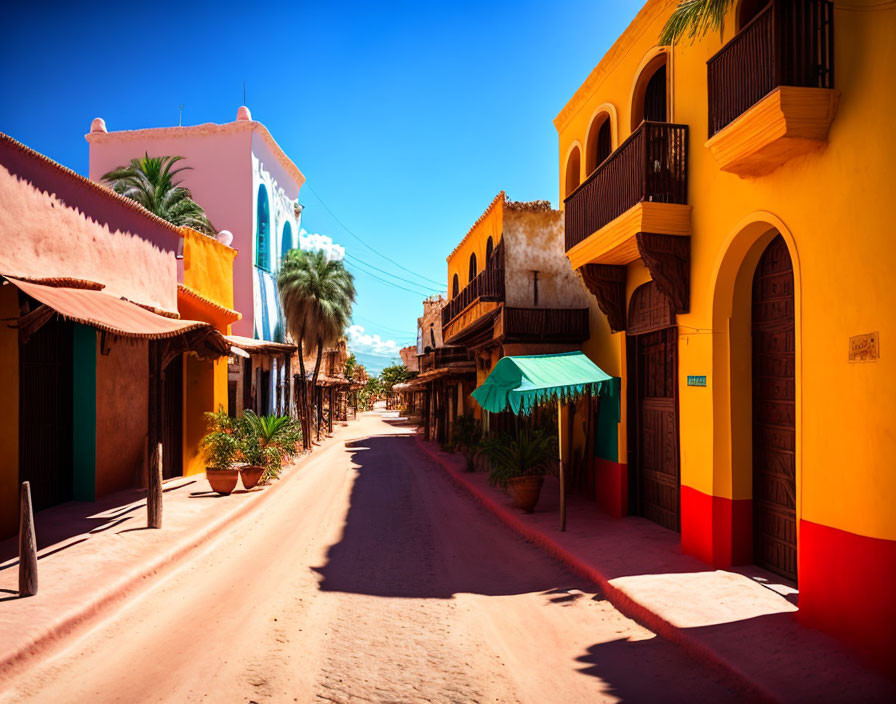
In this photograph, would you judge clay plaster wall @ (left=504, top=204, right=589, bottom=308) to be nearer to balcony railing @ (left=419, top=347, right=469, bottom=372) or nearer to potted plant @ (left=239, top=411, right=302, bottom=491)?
potted plant @ (left=239, top=411, right=302, bottom=491)

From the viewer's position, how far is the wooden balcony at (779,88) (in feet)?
17.8

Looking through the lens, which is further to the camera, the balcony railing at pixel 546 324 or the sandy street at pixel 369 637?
the balcony railing at pixel 546 324

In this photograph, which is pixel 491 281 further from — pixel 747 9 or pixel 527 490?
pixel 747 9

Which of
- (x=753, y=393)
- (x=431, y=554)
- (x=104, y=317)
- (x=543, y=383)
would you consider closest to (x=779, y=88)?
(x=753, y=393)

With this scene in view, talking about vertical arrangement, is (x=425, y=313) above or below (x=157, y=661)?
above

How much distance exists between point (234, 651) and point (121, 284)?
9206mm

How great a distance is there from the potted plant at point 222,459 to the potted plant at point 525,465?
580 centimetres

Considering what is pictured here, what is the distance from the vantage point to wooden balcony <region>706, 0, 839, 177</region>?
542 centimetres

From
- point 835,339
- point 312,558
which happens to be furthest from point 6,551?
point 835,339

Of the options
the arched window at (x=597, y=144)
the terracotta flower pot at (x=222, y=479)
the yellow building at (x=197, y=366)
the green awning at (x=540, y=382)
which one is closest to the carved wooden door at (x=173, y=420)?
the yellow building at (x=197, y=366)

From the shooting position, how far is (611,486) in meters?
11.0

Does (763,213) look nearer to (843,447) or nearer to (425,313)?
(843,447)

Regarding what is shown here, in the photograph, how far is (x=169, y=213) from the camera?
25.3 metres

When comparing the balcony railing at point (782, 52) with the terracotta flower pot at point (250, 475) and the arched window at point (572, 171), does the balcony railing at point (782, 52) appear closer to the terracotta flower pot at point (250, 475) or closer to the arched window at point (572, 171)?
the arched window at point (572, 171)
